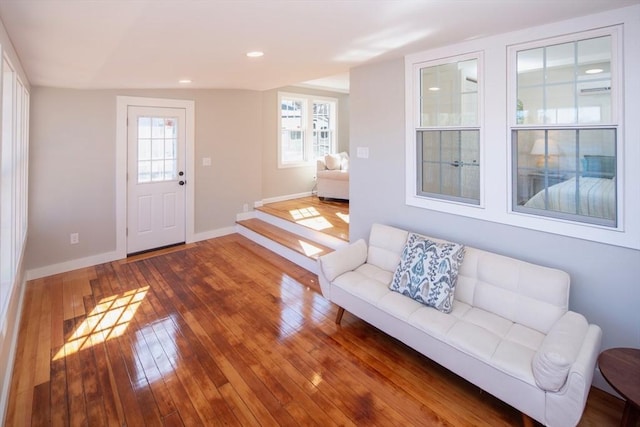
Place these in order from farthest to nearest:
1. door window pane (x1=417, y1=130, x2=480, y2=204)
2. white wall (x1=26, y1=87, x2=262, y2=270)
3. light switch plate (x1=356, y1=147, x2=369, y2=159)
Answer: white wall (x1=26, y1=87, x2=262, y2=270), light switch plate (x1=356, y1=147, x2=369, y2=159), door window pane (x1=417, y1=130, x2=480, y2=204)

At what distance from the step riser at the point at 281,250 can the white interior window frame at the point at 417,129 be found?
4.99 feet

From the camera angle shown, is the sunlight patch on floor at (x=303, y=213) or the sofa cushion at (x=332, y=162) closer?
the sunlight patch on floor at (x=303, y=213)

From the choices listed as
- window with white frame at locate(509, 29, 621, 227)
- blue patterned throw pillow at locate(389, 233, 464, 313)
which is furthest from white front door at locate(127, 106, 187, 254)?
window with white frame at locate(509, 29, 621, 227)

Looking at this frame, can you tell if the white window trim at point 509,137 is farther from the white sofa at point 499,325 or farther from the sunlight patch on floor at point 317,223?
the sunlight patch on floor at point 317,223

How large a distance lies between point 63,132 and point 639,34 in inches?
209

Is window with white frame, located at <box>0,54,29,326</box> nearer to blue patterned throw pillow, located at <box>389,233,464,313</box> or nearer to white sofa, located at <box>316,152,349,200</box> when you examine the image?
blue patterned throw pillow, located at <box>389,233,464,313</box>

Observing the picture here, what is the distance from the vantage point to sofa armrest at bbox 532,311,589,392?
1.68 m

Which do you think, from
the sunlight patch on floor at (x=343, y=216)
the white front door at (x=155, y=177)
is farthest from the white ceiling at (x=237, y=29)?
the sunlight patch on floor at (x=343, y=216)

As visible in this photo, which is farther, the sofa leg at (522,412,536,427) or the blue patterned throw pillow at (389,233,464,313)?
the blue patterned throw pillow at (389,233,464,313)

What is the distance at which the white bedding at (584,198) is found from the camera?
7.37 feet

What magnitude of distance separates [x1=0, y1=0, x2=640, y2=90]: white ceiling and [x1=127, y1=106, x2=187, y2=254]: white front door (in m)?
1.32

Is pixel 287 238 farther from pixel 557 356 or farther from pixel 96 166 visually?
pixel 557 356

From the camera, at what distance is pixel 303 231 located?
4.95 m

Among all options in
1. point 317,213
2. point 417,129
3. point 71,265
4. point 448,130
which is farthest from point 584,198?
point 71,265
